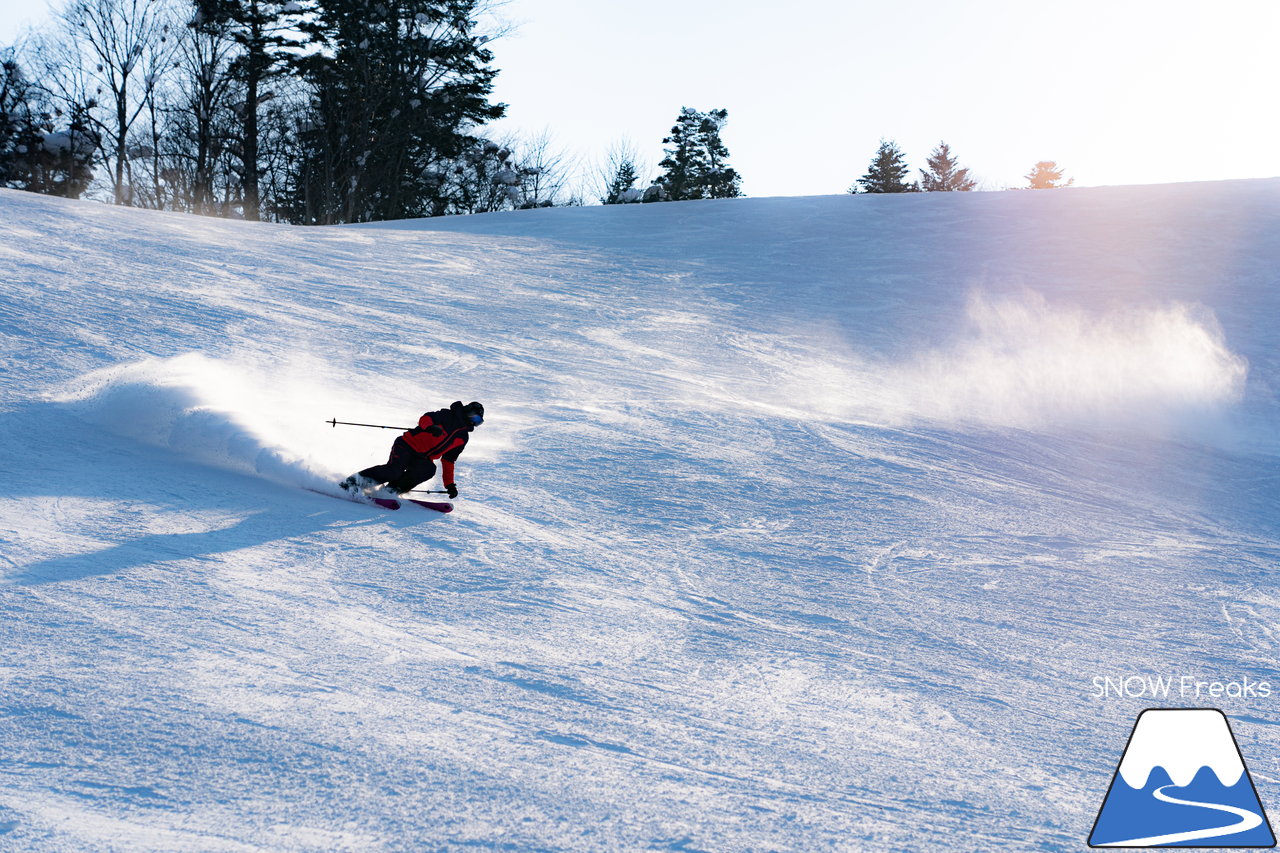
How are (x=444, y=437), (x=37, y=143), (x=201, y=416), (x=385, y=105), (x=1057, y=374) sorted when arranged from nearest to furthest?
(x=444, y=437) → (x=201, y=416) → (x=1057, y=374) → (x=37, y=143) → (x=385, y=105)

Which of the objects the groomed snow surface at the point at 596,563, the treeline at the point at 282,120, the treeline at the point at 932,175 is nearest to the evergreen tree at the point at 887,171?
the treeline at the point at 932,175

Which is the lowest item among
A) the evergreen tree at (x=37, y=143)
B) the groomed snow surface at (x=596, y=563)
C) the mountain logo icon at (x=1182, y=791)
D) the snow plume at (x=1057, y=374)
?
the mountain logo icon at (x=1182, y=791)

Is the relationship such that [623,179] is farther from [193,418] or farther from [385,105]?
[193,418]

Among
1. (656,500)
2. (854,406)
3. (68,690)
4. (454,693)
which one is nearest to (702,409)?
(854,406)

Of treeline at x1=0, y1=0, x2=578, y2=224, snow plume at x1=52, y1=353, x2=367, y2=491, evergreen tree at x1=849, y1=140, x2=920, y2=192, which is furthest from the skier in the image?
evergreen tree at x1=849, y1=140, x2=920, y2=192

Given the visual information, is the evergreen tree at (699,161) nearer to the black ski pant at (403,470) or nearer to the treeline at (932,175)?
the treeline at (932,175)

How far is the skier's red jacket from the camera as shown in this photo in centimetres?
550

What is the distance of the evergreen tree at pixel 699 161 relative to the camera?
132ft

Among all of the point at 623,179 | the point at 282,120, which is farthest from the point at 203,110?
the point at 623,179

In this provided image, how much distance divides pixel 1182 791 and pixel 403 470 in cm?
420

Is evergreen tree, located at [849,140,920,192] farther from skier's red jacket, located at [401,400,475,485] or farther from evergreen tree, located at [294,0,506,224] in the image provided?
skier's red jacket, located at [401,400,475,485]

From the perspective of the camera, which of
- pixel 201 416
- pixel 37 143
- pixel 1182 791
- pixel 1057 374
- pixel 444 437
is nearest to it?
pixel 1182 791

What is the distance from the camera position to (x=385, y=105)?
31234 millimetres

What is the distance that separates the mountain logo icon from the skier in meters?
3.73
